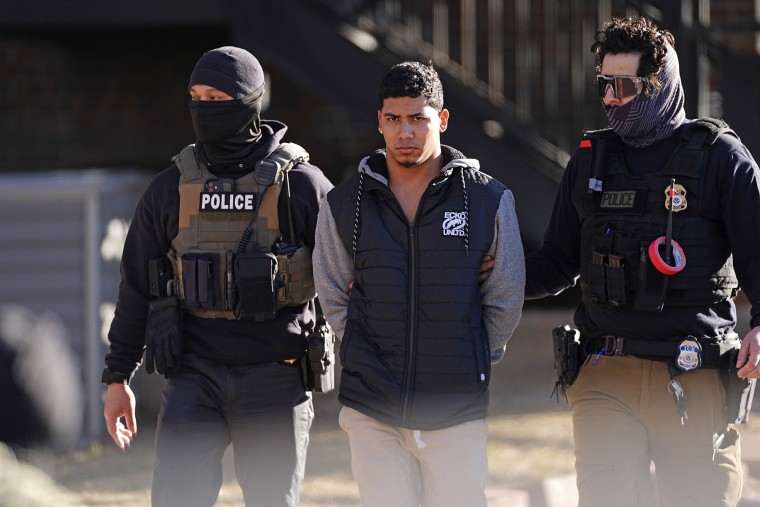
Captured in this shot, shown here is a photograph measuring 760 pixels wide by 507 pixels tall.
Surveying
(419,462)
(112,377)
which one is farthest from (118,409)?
(419,462)

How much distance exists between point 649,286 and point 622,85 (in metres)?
0.68

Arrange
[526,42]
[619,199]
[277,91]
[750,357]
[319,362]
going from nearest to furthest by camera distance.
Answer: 1. [750,357]
2. [619,199]
3. [319,362]
4. [526,42]
5. [277,91]

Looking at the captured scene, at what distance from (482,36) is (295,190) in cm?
580

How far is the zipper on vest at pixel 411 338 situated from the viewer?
12.9ft

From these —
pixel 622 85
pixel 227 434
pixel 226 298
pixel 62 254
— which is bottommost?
pixel 62 254

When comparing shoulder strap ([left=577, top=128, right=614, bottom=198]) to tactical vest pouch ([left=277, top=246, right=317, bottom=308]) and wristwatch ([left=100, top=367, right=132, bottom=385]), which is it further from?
wristwatch ([left=100, top=367, right=132, bottom=385])

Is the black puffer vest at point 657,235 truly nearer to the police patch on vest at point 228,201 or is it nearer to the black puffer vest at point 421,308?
the black puffer vest at point 421,308

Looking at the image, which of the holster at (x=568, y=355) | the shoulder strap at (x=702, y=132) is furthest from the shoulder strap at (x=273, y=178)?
the shoulder strap at (x=702, y=132)

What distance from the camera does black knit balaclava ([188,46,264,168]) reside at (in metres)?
4.29

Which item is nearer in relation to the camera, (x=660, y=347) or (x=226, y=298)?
(x=660, y=347)

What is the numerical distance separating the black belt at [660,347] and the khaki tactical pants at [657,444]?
35mm

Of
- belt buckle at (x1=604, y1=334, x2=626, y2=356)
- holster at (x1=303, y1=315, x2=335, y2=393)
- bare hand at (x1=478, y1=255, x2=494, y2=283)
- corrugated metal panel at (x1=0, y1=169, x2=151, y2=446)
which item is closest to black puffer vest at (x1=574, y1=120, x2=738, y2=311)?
belt buckle at (x1=604, y1=334, x2=626, y2=356)

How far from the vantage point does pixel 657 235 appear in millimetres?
4109

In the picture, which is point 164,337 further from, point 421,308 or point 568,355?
point 568,355
